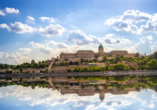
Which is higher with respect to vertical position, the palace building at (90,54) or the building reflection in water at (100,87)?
the palace building at (90,54)

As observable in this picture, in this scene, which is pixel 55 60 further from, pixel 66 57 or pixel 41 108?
pixel 41 108

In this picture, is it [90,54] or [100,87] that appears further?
[90,54]

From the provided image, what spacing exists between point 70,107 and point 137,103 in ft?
16.4

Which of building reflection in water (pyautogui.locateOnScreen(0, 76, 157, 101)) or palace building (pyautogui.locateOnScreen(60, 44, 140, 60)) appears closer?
building reflection in water (pyautogui.locateOnScreen(0, 76, 157, 101))

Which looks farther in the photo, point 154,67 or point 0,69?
point 0,69

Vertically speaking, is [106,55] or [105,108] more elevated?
[106,55]

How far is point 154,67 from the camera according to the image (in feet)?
249

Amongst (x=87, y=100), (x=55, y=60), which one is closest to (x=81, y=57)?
(x=55, y=60)

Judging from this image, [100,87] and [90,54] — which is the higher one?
[90,54]

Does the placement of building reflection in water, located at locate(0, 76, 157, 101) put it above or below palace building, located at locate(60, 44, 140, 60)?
below

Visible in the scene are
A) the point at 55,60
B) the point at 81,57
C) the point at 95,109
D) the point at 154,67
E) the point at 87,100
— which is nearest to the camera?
the point at 95,109

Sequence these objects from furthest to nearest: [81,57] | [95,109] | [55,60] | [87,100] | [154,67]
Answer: [81,57]
[55,60]
[154,67]
[87,100]
[95,109]

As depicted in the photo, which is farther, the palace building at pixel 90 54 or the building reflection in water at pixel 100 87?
the palace building at pixel 90 54

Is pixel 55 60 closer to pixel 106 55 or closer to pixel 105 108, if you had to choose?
pixel 106 55
